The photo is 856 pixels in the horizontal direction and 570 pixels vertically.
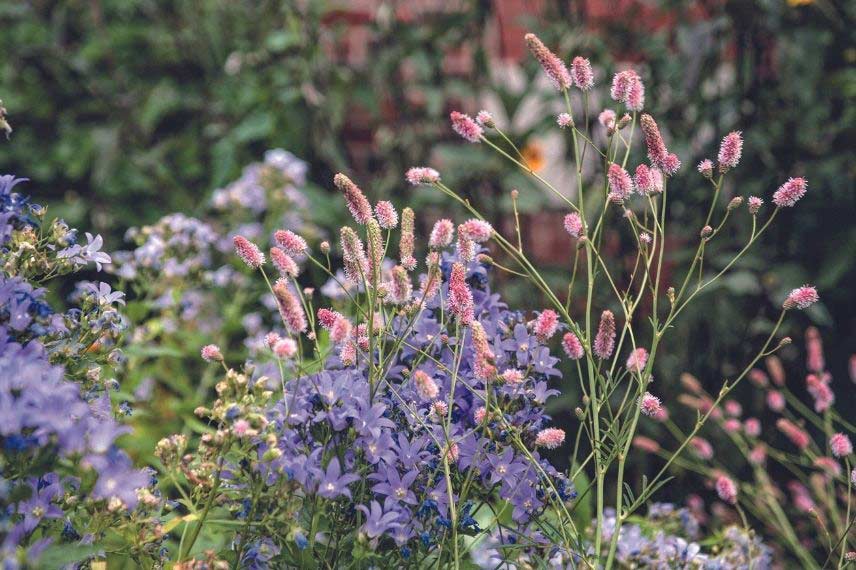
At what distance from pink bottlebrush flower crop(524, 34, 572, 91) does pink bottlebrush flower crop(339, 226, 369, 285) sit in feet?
1.08

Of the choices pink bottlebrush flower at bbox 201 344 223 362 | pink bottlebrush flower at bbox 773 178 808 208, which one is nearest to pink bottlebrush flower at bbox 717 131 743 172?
pink bottlebrush flower at bbox 773 178 808 208

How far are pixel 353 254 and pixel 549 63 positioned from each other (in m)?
0.36

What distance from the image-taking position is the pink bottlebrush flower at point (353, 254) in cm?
111

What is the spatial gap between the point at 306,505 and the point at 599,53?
2.08 m

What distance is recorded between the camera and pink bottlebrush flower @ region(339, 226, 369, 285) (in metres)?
1.11

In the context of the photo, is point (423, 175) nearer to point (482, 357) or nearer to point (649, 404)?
point (482, 357)

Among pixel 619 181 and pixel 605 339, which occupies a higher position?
pixel 619 181

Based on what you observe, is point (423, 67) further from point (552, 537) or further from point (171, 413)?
point (552, 537)

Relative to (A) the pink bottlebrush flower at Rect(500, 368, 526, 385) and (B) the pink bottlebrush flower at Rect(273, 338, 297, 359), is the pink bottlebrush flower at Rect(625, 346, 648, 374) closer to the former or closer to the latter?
(A) the pink bottlebrush flower at Rect(500, 368, 526, 385)

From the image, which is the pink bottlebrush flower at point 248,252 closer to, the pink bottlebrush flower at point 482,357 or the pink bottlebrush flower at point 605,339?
the pink bottlebrush flower at point 482,357

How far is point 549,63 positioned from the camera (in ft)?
4.04

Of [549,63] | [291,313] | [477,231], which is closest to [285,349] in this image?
[291,313]

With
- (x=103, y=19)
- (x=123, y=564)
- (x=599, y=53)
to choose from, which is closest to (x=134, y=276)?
(x=123, y=564)

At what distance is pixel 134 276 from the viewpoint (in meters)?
2.03
